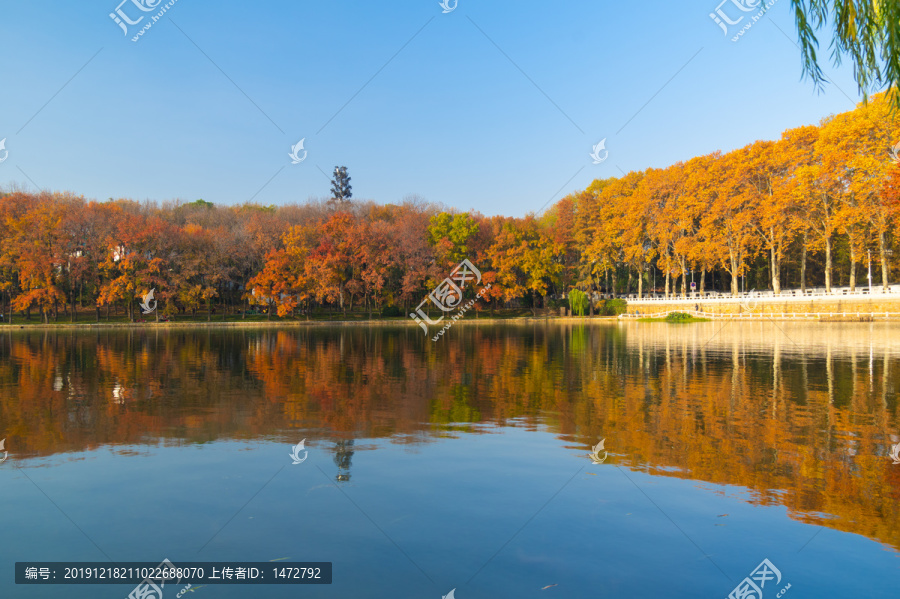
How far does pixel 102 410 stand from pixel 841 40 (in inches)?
591

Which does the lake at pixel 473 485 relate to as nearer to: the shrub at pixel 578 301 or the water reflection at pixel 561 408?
the water reflection at pixel 561 408

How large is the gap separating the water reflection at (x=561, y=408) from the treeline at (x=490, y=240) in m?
35.9

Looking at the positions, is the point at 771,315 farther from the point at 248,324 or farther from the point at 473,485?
the point at 473,485

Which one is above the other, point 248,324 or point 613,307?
point 613,307

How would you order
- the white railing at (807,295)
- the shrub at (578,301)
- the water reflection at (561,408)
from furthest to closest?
1. the shrub at (578,301)
2. the white railing at (807,295)
3. the water reflection at (561,408)

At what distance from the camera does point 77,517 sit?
673cm

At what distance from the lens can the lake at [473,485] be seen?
544 centimetres

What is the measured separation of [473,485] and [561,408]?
5.91m

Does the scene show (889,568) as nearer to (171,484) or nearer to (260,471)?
(260,471)

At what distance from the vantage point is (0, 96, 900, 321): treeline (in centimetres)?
5500

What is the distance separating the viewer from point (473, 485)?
778 centimetres

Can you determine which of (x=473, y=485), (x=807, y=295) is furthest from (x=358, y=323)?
(x=473, y=485)

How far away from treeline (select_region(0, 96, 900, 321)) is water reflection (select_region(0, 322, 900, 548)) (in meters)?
35.9

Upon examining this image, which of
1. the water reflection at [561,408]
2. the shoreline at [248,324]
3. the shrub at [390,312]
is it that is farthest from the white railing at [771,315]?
the water reflection at [561,408]
